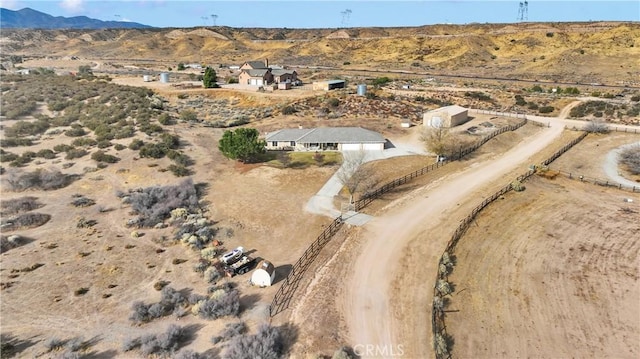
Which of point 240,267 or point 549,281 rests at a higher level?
point 240,267

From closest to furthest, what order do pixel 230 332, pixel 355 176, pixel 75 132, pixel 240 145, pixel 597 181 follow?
pixel 230 332, pixel 355 176, pixel 597 181, pixel 240 145, pixel 75 132

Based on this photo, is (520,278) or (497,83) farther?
(497,83)

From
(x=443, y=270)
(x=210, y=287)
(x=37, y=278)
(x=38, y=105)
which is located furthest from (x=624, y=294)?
(x=38, y=105)

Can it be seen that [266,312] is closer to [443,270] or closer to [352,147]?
[443,270]

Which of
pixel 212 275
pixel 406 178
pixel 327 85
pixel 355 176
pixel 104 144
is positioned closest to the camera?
pixel 212 275

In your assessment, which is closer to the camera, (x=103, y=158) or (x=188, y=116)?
(x=103, y=158)

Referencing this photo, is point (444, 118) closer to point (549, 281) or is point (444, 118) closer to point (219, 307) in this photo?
point (549, 281)

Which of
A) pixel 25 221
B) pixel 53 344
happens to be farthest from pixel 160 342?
pixel 25 221

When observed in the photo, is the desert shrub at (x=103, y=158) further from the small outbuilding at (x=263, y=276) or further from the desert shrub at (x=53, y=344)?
the small outbuilding at (x=263, y=276)
